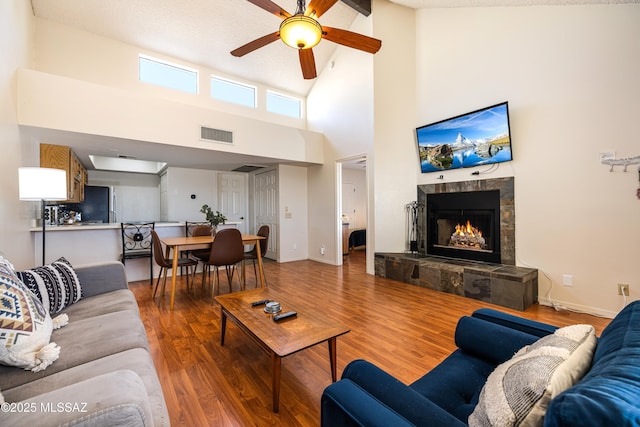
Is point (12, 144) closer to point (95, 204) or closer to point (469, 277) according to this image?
point (95, 204)

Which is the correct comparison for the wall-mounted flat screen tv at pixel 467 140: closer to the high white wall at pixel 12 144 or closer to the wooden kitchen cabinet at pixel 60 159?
the high white wall at pixel 12 144

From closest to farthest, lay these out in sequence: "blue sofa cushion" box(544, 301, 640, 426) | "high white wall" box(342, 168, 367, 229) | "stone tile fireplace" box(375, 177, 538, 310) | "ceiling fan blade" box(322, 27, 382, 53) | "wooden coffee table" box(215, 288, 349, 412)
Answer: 1. "blue sofa cushion" box(544, 301, 640, 426)
2. "wooden coffee table" box(215, 288, 349, 412)
3. "ceiling fan blade" box(322, 27, 382, 53)
4. "stone tile fireplace" box(375, 177, 538, 310)
5. "high white wall" box(342, 168, 367, 229)

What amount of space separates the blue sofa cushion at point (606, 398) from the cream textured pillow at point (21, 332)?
5.92 feet

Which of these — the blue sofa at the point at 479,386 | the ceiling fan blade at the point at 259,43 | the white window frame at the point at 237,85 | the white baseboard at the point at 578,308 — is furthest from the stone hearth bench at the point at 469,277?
the white window frame at the point at 237,85

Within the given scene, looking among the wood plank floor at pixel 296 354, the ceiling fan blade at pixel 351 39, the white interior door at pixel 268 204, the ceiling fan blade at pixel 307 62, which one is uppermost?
the ceiling fan blade at pixel 351 39

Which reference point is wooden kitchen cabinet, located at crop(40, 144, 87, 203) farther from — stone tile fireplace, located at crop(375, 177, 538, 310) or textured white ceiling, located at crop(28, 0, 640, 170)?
stone tile fireplace, located at crop(375, 177, 538, 310)

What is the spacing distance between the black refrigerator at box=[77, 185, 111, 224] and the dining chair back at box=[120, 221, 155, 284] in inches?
107

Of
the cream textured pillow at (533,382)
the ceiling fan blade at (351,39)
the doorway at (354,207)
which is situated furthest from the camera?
the doorway at (354,207)

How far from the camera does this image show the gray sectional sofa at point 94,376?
0.73 metres

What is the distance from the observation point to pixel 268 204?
6391 millimetres

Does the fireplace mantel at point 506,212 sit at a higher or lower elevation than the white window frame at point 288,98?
lower

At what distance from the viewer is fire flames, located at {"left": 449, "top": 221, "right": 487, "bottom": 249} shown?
12.7 ft

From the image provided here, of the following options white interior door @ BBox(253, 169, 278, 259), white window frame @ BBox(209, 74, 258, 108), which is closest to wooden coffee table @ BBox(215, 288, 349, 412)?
white interior door @ BBox(253, 169, 278, 259)

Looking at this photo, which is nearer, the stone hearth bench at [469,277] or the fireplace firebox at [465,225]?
the stone hearth bench at [469,277]
